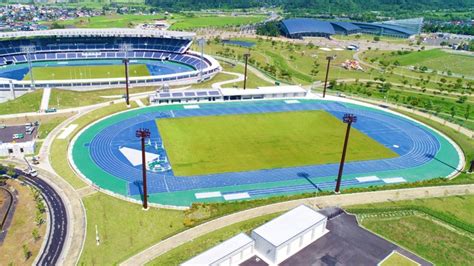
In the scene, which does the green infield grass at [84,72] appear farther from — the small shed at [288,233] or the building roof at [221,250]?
the building roof at [221,250]

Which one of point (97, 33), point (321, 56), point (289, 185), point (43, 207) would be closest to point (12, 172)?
point (43, 207)

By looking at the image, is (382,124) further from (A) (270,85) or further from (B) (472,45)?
(B) (472,45)

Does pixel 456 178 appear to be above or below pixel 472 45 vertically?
below

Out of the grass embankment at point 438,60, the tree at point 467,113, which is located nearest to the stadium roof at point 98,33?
the grass embankment at point 438,60

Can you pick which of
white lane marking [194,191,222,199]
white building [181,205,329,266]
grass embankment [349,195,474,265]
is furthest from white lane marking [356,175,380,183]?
white lane marking [194,191,222,199]

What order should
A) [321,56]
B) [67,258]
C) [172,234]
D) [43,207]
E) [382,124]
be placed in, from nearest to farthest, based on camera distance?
[67,258]
[172,234]
[43,207]
[382,124]
[321,56]

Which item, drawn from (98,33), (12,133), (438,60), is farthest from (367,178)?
(438,60)
